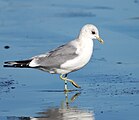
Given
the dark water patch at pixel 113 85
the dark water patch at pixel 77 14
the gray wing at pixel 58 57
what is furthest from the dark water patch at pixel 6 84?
the dark water patch at pixel 77 14

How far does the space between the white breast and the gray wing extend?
5cm

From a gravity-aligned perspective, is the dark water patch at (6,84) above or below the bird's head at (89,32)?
below

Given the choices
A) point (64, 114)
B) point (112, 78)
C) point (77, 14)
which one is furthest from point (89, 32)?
point (77, 14)

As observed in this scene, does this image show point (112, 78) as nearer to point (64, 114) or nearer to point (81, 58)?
point (81, 58)

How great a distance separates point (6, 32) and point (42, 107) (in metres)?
4.42

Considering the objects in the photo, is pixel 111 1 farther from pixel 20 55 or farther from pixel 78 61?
pixel 78 61

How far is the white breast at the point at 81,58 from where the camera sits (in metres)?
9.62

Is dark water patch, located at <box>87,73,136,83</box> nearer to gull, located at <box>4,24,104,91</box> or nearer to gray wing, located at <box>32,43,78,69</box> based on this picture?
gull, located at <box>4,24,104,91</box>

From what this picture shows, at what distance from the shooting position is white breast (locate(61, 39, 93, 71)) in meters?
9.62

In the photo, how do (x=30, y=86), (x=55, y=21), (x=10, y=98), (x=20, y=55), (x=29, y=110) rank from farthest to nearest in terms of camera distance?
(x=55, y=21), (x=20, y=55), (x=30, y=86), (x=10, y=98), (x=29, y=110)

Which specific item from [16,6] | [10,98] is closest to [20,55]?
[10,98]

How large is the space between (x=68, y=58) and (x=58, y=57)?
0.14m

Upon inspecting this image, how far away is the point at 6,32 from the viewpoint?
12.6 meters

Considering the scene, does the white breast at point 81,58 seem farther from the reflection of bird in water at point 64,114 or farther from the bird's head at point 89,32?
the reflection of bird in water at point 64,114
